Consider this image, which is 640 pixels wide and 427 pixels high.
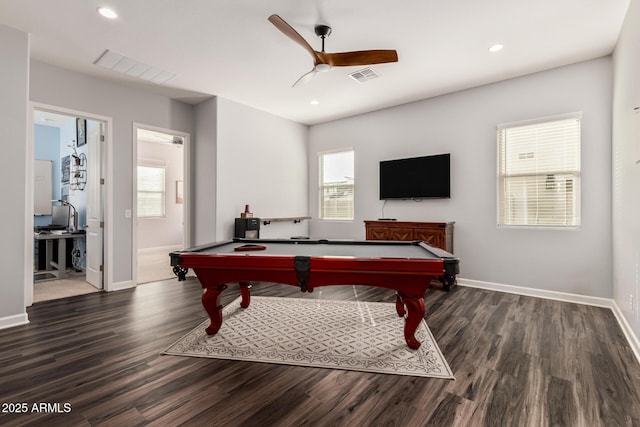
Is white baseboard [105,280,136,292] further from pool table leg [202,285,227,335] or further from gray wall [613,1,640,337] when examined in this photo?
gray wall [613,1,640,337]

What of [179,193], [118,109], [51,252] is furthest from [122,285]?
[179,193]

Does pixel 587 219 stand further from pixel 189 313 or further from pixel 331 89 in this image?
pixel 189 313

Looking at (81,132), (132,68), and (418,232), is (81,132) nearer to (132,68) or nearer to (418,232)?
(132,68)

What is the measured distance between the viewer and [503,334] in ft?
8.92

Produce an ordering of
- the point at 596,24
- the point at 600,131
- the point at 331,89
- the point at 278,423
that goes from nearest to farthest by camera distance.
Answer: the point at 278,423
the point at 596,24
the point at 600,131
the point at 331,89

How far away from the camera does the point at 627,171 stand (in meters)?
2.68

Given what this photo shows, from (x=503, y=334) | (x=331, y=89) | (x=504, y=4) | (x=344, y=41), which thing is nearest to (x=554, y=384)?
(x=503, y=334)

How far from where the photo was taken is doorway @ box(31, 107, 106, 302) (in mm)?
4297

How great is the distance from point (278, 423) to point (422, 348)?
132cm

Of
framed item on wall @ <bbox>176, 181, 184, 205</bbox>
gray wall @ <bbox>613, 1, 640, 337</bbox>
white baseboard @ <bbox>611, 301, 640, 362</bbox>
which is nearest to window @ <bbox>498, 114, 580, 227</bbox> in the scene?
gray wall @ <bbox>613, 1, 640, 337</bbox>

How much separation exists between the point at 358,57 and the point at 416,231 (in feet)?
8.33

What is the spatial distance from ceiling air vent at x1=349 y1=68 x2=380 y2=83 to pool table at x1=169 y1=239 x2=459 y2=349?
240cm

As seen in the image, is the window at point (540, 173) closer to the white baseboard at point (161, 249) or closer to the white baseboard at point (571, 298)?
the white baseboard at point (571, 298)

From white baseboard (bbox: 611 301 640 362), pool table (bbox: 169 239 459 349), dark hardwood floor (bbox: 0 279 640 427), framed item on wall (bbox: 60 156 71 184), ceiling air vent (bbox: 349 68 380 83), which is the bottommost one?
dark hardwood floor (bbox: 0 279 640 427)
